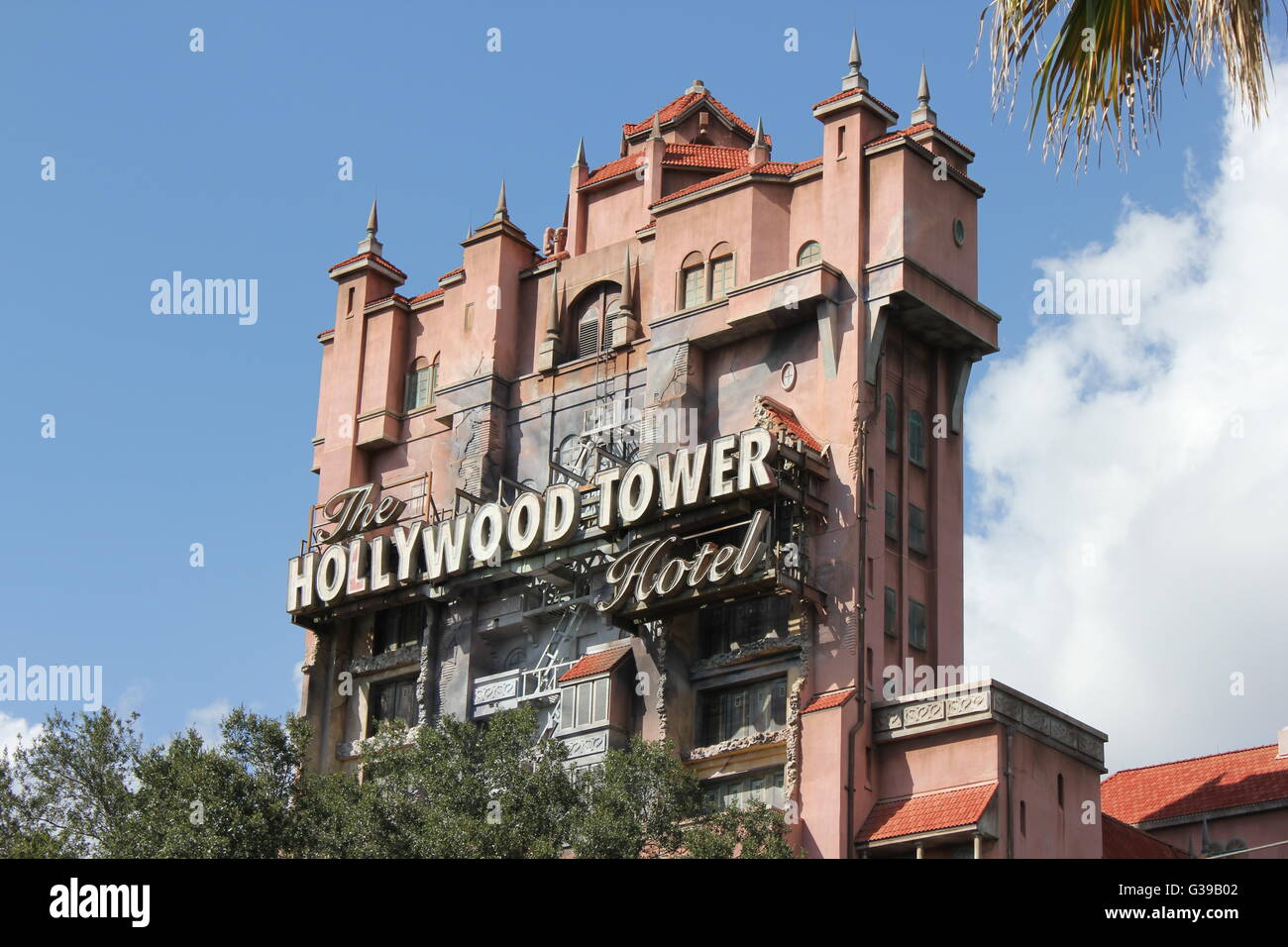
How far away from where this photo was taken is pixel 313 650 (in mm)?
69250

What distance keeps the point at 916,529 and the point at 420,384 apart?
65.0ft

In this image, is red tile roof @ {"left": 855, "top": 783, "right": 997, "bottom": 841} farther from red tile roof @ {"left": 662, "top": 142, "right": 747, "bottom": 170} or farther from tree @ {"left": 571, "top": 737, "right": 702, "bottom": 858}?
red tile roof @ {"left": 662, "top": 142, "right": 747, "bottom": 170}

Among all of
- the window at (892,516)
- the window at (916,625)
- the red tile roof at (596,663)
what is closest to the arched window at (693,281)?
the window at (892,516)

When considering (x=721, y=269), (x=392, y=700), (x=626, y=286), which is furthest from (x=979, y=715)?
(x=392, y=700)

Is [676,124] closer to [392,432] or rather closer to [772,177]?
[772,177]

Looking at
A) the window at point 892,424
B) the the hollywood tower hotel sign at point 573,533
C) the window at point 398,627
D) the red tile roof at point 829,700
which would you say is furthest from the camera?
the window at point 398,627

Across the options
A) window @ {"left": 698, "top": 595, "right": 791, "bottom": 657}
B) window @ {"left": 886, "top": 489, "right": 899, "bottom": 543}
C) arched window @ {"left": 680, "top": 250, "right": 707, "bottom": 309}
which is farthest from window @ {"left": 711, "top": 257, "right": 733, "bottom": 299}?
window @ {"left": 698, "top": 595, "right": 791, "bottom": 657}

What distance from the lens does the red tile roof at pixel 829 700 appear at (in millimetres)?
55406

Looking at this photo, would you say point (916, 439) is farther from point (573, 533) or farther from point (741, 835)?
point (741, 835)

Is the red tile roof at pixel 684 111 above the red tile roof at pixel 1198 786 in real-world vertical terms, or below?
above

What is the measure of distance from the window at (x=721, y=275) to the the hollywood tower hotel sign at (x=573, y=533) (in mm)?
6057

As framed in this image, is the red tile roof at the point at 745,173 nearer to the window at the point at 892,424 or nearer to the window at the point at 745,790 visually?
the window at the point at 892,424
